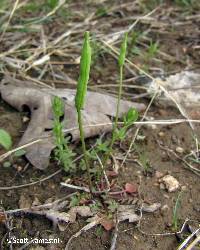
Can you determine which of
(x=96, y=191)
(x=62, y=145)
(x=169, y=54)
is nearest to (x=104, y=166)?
(x=96, y=191)

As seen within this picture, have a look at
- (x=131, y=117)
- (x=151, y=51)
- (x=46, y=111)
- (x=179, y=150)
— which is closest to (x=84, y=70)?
(x=131, y=117)

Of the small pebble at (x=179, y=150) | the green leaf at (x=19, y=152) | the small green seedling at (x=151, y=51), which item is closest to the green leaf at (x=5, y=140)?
the green leaf at (x=19, y=152)

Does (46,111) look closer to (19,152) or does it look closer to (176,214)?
(19,152)

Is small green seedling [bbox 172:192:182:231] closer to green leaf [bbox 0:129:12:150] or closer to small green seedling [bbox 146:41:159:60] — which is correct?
green leaf [bbox 0:129:12:150]

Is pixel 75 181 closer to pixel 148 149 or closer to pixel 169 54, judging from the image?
pixel 148 149

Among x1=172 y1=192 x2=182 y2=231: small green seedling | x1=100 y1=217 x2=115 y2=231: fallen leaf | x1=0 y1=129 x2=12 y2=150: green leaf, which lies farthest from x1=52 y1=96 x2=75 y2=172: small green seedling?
x1=172 y1=192 x2=182 y2=231: small green seedling

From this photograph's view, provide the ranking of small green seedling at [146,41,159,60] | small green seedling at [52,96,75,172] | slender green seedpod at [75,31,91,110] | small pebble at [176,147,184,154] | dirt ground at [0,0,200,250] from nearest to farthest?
slender green seedpod at [75,31,91,110], dirt ground at [0,0,200,250], small green seedling at [52,96,75,172], small pebble at [176,147,184,154], small green seedling at [146,41,159,60]
